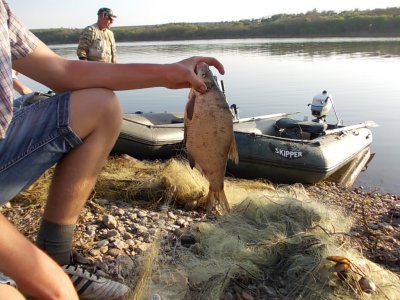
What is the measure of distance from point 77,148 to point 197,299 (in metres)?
1.09

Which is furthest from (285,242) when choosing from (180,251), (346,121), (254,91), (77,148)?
(254,91)

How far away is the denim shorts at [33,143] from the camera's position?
2072 millimetres

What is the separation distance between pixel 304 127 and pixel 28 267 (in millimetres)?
6825

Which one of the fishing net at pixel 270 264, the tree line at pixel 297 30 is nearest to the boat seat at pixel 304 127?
the fishing net at pixel 270 264

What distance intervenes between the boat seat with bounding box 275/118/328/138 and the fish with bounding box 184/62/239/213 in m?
5.04

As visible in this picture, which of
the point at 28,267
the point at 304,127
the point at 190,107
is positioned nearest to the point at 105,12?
the point at 304,127

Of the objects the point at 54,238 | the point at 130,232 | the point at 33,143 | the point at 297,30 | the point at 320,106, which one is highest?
the point at 33,143

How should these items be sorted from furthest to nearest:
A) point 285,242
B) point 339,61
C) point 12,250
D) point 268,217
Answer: point 339,61 < point 268,217 < point 285,242 < point 12,250

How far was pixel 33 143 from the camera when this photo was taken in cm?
212

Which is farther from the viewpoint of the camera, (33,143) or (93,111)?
(93,111)

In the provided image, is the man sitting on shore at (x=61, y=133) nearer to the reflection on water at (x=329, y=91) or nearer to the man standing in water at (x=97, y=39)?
the man standing in water at (x=97, y=39)

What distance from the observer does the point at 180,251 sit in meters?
3.22

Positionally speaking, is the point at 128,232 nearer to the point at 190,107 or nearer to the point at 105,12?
the point at 190,107

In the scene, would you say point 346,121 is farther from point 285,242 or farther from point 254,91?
point 285,242
